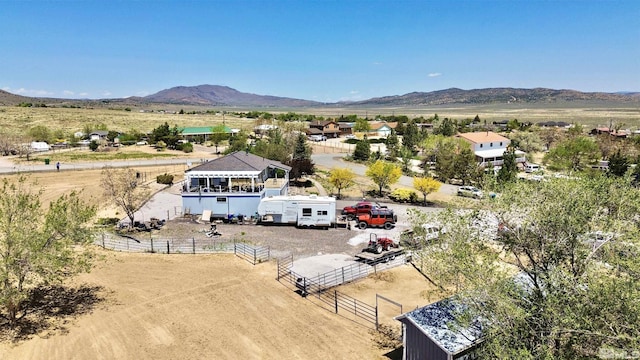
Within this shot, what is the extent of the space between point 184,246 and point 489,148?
54220 mm

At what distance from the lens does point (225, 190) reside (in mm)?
33594

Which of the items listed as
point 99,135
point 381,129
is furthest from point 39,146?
point 381,129

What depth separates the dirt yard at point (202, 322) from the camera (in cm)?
1555

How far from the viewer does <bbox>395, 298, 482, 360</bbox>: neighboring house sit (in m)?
12.1

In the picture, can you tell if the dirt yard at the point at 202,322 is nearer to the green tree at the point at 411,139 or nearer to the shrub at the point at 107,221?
the shrub at the point at 107,221

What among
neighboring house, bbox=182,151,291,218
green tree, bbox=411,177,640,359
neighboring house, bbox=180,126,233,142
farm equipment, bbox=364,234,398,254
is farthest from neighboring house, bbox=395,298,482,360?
neighboring house, bbox=180,126,233,142

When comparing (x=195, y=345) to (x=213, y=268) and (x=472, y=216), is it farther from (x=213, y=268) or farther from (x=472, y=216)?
(x=472, y=216)

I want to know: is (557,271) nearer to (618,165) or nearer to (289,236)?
(289,236)

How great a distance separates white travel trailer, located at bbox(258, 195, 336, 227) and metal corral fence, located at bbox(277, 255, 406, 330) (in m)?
5.96

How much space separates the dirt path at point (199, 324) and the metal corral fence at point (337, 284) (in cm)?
69

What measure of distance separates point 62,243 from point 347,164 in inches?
1923

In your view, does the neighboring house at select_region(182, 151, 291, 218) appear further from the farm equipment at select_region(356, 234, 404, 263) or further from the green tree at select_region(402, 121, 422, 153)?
the green tree at select_region(402, 121, 422, 153)

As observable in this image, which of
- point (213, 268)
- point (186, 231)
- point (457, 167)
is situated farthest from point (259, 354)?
point (457, 167)

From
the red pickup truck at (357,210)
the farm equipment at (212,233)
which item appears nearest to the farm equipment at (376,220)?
the red pickup truck at (357,210)
